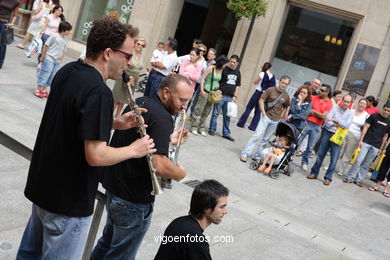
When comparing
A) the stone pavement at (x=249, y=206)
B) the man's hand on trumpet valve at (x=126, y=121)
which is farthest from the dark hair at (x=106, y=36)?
the stone pavement at (x=249, y=206)

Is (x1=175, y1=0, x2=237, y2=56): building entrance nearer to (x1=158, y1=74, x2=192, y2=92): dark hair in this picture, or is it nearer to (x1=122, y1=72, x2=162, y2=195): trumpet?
(x1=158, y1=74, x2=192, y2=92): dark hair

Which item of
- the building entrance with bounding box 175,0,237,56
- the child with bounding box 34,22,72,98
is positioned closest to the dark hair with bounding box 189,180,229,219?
the child with bounding box 34,22,72,98

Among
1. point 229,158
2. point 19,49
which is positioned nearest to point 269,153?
point 229,158

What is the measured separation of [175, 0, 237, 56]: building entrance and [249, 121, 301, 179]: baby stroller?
8.84 meters

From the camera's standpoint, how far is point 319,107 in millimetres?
11297

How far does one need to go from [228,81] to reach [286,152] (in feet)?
8.01

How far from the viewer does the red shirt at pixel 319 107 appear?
37.1 feet

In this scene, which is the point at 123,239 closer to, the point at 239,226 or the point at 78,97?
the point at 78,97

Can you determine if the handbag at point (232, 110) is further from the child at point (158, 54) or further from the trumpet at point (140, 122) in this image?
the trumpet at point (140, 122)

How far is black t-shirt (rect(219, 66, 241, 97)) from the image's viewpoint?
11.7 m

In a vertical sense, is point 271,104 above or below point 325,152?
above

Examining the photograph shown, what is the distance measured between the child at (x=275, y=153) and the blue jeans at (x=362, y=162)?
212cm

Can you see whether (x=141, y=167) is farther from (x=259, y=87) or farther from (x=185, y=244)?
(x=259, y=87)

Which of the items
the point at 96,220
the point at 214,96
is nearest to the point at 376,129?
the point at 214,96
